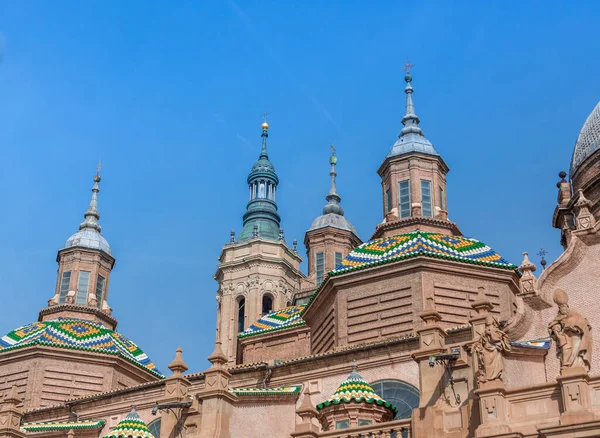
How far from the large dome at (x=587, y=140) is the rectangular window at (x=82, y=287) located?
23.3 m

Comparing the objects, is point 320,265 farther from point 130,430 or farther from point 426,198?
point 130,430

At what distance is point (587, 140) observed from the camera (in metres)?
34.1

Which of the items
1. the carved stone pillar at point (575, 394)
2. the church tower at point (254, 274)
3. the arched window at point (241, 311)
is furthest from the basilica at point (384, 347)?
the arched window at point (241, 311)

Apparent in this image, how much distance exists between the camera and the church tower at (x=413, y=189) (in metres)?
36.6

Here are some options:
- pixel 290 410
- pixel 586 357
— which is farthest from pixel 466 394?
pixel 290 410

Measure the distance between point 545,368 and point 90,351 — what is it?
23.4m

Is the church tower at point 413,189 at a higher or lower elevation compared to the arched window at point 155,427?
higher

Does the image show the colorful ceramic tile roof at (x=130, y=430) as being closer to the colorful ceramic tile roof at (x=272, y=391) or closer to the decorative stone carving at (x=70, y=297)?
the colorful ceramic tile roof at (x=272, y=391)

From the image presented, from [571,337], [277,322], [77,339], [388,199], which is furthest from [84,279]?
[571,337]

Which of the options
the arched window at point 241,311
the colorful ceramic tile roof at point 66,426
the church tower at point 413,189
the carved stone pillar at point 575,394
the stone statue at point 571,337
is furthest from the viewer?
the arched window at point 241,311

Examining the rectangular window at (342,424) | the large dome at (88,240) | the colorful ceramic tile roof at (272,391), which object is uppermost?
the large dome at (88,240)

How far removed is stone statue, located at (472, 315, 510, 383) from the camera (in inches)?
787

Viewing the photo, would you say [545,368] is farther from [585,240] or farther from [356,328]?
[356,328]

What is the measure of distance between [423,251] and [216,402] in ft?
33.7
